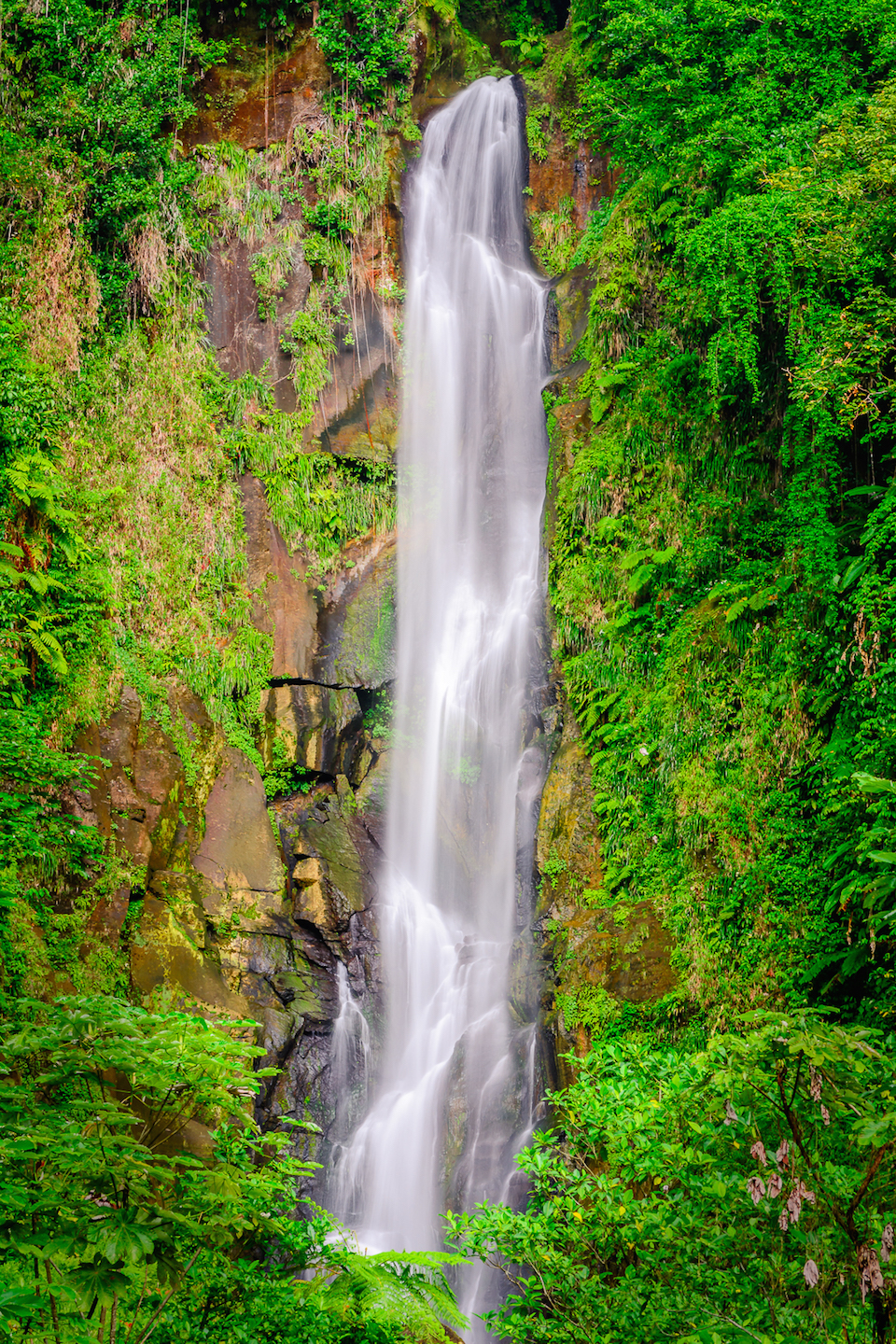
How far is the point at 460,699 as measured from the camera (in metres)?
12.5

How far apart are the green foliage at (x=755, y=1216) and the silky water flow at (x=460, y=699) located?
4489 mm

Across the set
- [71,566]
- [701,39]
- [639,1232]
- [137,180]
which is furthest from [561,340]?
[639,1232]

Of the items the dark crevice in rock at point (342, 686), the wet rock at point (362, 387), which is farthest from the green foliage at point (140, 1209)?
the wet rock at point (362, 387)

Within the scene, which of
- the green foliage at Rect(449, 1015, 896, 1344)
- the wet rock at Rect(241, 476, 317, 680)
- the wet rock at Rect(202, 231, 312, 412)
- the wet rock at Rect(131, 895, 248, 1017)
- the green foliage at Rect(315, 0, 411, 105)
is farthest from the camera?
the green foliage at Rect(315, 0, 411, 105)

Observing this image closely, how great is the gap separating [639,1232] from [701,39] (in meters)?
11.2

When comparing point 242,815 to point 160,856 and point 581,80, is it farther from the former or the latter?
point 581,80

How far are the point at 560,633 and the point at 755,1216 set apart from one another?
829 cm

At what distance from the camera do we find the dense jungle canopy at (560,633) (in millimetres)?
3650

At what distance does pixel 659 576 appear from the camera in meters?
10.6

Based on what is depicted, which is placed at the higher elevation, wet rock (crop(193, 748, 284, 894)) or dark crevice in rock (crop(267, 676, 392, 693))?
dark crevice in rock (crop(267, 676, 392, 693))

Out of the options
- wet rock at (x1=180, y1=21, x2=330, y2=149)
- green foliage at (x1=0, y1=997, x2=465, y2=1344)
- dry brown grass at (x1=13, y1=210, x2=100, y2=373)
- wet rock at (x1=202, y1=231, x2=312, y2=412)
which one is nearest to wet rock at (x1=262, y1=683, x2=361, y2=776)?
wet rock at (x1=202, y1=231, x2=312, y2=412)

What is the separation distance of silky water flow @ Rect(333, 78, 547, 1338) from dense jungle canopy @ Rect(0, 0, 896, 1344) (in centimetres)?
62

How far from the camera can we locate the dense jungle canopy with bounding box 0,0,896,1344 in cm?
365

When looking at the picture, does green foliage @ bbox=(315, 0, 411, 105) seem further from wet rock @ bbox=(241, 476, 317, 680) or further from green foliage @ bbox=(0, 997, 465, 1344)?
green foliage @ bbox=(0, 997, 465, 1344)
